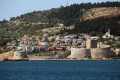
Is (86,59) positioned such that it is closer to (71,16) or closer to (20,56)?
(20,56)

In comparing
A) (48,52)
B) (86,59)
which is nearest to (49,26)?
(48,52)

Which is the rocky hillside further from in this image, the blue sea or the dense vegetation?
the blue sea

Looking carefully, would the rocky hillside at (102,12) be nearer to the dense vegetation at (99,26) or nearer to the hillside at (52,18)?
the hillside at (52,18)

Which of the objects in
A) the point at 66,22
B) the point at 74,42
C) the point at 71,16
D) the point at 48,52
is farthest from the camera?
the point at 71,16

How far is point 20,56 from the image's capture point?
101 metres

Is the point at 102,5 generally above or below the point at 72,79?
above

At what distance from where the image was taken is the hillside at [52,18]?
150 metres

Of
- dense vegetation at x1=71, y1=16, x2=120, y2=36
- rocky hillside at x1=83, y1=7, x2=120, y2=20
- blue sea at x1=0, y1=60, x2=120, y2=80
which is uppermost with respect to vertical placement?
rocky hillside at x1=83, y1=7, x2=120, y2=20

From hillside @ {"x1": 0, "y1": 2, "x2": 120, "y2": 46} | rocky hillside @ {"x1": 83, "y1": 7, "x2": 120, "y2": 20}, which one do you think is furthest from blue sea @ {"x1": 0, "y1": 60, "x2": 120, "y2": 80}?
rocky hillside @ {"x1": 83, "y1": 7, "x2": 120, "y2": 20}

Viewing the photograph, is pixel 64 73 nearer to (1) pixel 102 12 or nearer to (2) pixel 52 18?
(1) pixel 102 12

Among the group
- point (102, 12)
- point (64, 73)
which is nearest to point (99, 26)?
point (102, 12)

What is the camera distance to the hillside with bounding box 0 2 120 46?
5920 inches

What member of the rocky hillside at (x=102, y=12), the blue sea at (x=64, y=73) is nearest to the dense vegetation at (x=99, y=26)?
the rocky hillside at (x=102, y=12)

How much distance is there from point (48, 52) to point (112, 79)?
183ft
